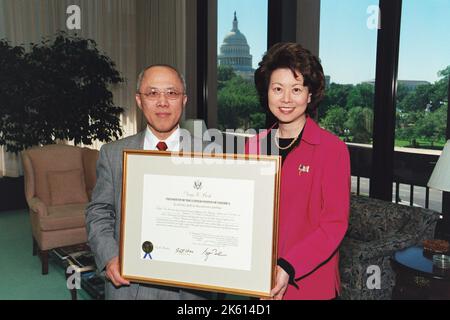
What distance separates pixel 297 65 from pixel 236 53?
4.80 metres

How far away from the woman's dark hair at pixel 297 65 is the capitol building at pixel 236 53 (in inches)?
165

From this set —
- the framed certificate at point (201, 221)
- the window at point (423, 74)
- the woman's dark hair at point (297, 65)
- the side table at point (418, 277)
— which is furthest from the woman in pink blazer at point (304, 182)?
the window at point (423, 74)

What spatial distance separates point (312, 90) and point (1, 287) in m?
3.66

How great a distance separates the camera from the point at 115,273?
4.80 ft

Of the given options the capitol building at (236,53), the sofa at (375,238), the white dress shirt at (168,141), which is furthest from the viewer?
the capitol building at (236,53)

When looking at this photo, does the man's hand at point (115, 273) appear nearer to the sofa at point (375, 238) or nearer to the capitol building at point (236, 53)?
the sofa at point (375, 238)

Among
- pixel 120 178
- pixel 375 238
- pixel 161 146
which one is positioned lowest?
pixel 375 238

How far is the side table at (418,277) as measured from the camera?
9.16ft

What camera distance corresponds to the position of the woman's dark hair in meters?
1.43
